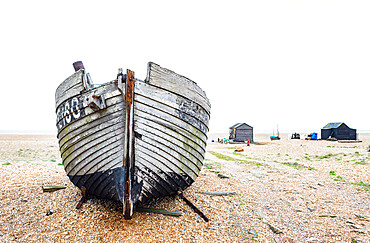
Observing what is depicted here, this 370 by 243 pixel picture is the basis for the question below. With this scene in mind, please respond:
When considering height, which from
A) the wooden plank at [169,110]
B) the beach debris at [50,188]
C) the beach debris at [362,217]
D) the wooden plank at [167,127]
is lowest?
the beach debris at [362,217]

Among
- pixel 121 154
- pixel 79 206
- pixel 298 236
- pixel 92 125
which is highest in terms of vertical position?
pixel 92 125

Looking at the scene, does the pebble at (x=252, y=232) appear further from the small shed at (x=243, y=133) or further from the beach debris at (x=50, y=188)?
the small shed at (x=243, y=133)

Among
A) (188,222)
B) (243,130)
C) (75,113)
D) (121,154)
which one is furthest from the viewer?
(243,130)

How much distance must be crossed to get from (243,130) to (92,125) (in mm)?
30504

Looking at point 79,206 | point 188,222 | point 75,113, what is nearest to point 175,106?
point 75,113

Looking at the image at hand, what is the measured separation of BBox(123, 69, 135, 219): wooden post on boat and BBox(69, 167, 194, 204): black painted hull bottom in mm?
92

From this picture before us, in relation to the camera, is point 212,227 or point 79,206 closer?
point 212,227

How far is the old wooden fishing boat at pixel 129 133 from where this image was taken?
3.66m

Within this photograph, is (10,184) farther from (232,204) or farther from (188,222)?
(232,204)

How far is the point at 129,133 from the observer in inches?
142

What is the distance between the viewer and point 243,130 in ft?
106

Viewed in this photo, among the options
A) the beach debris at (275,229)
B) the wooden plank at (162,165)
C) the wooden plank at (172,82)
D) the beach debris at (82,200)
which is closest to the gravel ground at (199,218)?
the beach debris at (275,229)

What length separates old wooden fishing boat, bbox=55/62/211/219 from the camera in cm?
366

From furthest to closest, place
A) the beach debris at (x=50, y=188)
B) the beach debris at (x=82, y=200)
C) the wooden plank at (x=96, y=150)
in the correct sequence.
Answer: the beach debris at (x=50, y=188) → the beach debris at (x=82, y=200) → the wooden plank at (x=96, y=150)
